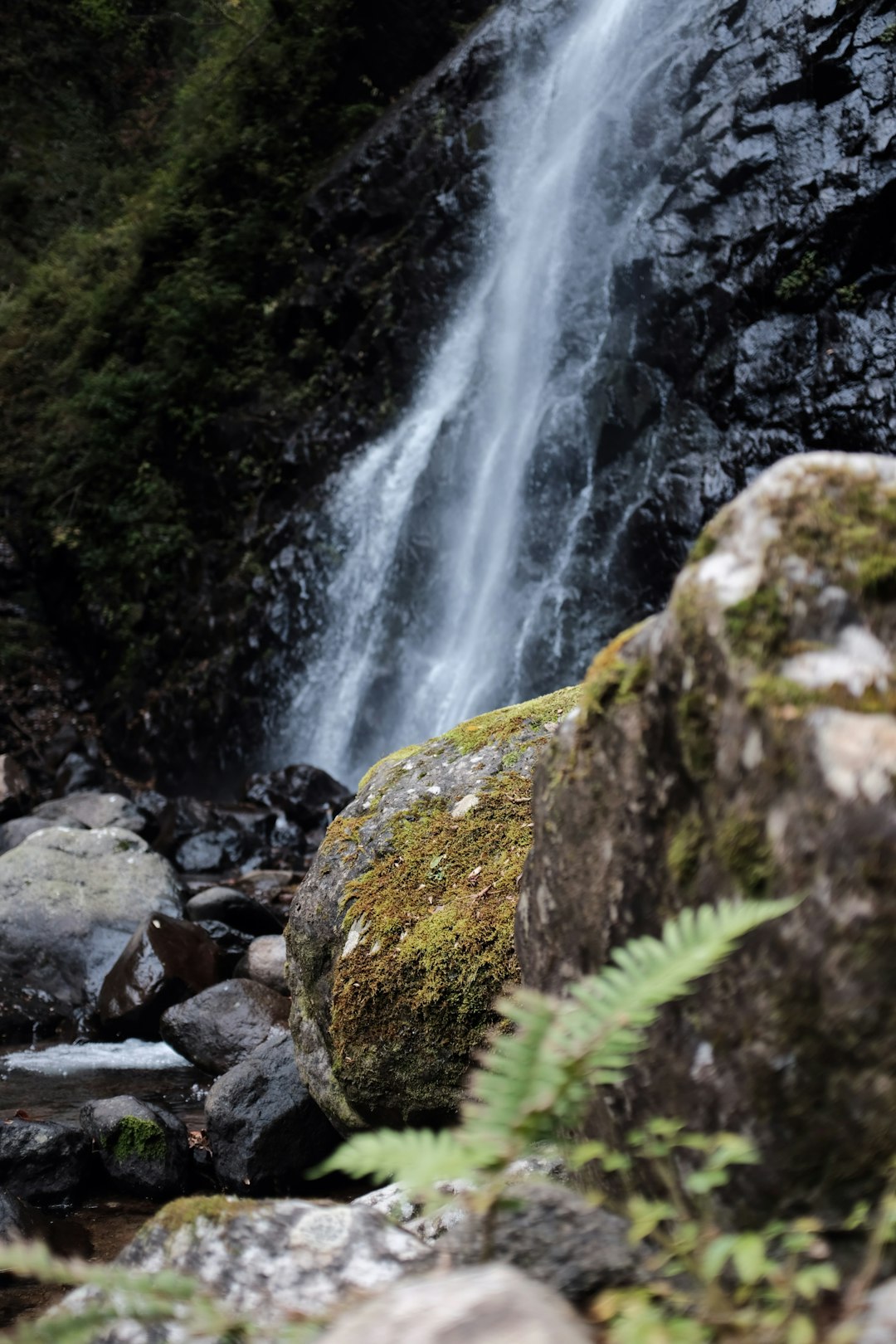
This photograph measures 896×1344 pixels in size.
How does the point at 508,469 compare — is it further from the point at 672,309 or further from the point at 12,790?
the point at 12,790

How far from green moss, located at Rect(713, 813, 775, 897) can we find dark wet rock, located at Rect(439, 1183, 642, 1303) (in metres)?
0.56

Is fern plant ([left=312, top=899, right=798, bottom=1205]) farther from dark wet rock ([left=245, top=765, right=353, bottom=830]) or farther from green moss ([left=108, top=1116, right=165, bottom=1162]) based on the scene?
dark wet rock ([left=245, top=765, right=353, bottom=830])

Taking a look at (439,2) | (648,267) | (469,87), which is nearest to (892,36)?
(648,267)

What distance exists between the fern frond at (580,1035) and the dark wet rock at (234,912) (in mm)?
6180

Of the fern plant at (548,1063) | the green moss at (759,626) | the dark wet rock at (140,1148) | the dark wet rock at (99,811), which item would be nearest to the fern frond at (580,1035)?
the fern plant at (548,1063)

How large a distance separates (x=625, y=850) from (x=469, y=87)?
15261 millimetres

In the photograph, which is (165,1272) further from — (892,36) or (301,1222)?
(892,36)

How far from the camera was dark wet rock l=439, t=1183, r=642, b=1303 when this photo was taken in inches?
57.4

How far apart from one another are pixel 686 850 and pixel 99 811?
10.1 meters

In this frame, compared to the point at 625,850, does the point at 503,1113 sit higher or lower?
higher

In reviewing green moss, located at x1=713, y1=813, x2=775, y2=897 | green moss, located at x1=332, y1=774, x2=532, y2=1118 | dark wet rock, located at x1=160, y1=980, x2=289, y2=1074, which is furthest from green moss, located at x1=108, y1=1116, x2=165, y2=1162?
green moss, located at x1=713, y1=813, x2=775, y2=897

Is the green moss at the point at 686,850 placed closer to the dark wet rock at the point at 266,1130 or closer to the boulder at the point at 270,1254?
the boulder at the point at 270,1254

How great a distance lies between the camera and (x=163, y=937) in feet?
20.1

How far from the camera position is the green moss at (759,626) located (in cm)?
155
